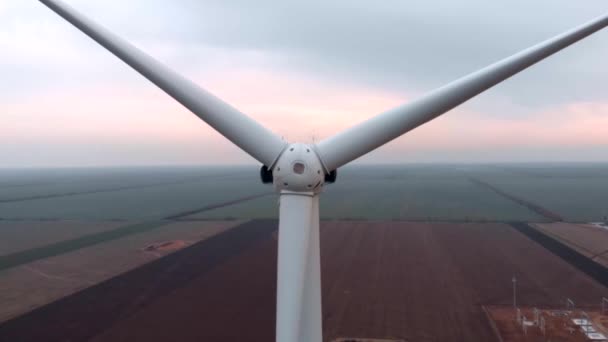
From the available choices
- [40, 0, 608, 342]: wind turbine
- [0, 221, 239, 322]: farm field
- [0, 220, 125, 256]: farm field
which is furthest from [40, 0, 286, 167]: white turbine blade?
[0, 220, 125, 256]: farm field

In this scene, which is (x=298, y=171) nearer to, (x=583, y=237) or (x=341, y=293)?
(x=341, y=293)

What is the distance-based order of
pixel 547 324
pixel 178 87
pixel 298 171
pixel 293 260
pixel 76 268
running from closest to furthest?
1. pixel 293 260
2. pixel 298 171
3. pixel 178 87
4. pixel 547 324
5. pixel 76 268

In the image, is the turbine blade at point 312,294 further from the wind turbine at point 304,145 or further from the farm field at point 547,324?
the farm field at point 547,324

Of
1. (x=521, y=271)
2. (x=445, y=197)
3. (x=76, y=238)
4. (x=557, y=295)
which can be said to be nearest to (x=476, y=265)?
(x=521, y=271)

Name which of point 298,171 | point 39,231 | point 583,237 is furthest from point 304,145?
point 39,231

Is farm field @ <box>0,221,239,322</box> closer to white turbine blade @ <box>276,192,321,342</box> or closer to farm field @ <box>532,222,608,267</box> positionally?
white turbine blade @ <box>276,192,321,342</box>

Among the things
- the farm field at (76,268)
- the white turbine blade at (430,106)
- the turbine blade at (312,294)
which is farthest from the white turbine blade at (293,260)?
the farm field at (76,268)
